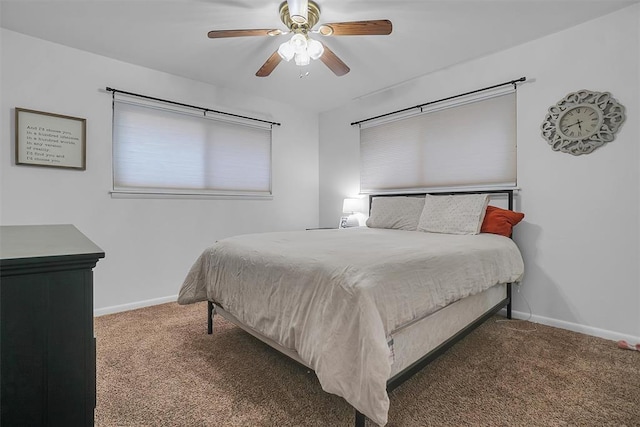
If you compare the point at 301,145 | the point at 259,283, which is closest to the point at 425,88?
the point at 301,145

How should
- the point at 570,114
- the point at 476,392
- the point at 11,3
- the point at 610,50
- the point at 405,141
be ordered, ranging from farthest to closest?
the point at 405,141, the point at 570,114, the point at 610,50, the point at 11,3, the point at 476,392

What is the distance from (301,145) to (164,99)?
1.88 m

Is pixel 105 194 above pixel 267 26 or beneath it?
beneath

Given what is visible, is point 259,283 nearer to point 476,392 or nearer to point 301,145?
point 476,392

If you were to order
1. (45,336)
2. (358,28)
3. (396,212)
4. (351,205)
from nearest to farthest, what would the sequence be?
(45,336) → (358,28) → (396,212) → (351,205)

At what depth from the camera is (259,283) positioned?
1663 mm

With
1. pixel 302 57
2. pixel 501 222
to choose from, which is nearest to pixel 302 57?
pixel 302 57

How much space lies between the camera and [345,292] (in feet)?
3.98

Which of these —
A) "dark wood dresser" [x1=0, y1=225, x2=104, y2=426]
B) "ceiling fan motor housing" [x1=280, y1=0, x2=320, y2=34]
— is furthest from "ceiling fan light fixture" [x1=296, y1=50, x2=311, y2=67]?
"dark wood dresser" [x1=0, y1=225, x2=104, y2=426]

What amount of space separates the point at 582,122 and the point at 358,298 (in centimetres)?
249

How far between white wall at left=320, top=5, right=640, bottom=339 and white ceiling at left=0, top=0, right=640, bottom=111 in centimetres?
18

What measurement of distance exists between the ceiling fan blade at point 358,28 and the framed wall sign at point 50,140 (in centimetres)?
237

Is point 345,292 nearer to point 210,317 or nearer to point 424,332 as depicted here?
point 424,332

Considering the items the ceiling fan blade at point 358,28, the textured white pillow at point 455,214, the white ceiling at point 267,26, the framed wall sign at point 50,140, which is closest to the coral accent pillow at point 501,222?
the textured white pillow at point 455,214
